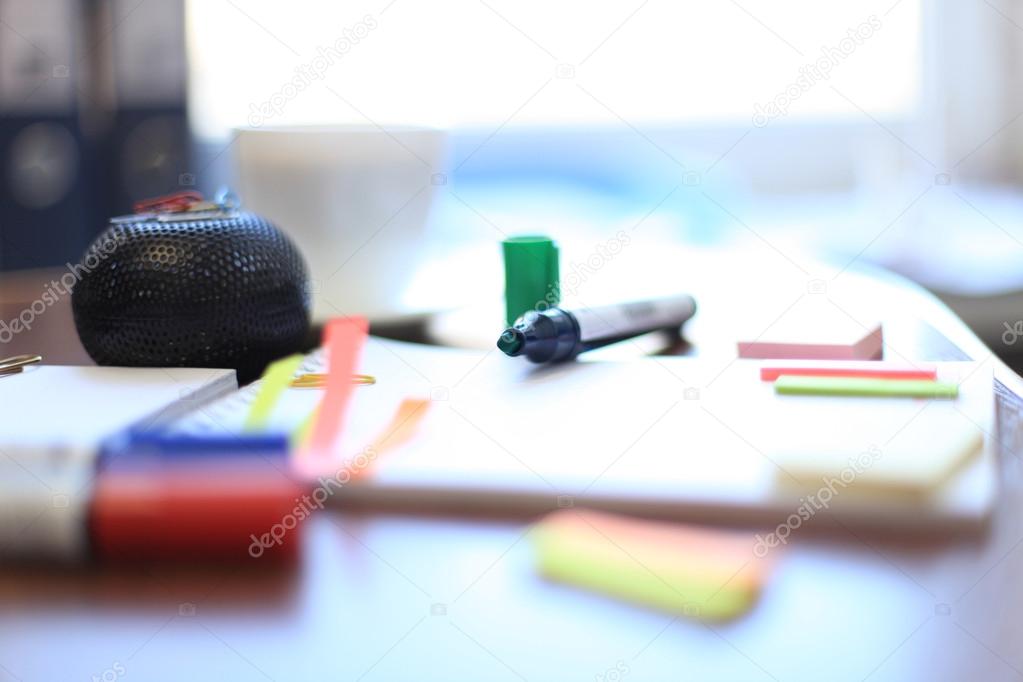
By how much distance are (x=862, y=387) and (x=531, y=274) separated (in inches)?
11.9

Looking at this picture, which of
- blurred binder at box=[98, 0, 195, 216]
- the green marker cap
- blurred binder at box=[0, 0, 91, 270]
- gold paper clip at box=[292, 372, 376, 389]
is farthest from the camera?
blurred binder at box=[98, 0, 195, 216]

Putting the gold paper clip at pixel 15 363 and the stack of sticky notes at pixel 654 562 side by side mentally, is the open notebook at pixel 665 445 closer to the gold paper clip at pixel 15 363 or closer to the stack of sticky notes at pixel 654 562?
the stack of sticky notes at pixel 654 562

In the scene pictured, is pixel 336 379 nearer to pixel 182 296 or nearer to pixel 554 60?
pixel 182 296

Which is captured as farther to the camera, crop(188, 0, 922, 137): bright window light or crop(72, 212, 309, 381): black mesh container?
crop(188, 0, 922, 137): bright window light

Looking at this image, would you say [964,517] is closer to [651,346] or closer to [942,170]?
[651,346]

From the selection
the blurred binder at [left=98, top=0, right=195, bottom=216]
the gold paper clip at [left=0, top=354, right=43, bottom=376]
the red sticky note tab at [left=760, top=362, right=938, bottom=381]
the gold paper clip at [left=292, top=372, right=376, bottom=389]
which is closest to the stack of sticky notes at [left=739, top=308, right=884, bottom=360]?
the red sticky note tab at [left=760, top=362, right=938, bottom=381]

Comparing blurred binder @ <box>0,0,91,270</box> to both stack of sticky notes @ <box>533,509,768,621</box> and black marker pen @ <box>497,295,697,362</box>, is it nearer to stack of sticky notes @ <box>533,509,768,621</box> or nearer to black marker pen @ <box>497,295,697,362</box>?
black marker pen @ <box>497,295,697,362</box>

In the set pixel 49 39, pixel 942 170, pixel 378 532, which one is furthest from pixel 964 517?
pixel 49 39

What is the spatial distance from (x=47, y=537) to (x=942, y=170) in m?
1.55

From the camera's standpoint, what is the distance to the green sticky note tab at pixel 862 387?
Result: 50cm

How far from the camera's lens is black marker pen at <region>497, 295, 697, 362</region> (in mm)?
611

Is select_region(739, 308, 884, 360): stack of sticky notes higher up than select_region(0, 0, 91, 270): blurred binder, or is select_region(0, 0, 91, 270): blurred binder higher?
select_region(739, 308, 884, 360): stack of sticky notes

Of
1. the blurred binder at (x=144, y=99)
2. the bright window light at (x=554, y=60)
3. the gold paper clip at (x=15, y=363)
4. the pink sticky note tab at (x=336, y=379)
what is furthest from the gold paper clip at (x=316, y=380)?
the blurred binder at (x=144, y=99)

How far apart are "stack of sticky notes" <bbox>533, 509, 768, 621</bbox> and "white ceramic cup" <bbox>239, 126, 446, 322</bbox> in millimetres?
446
